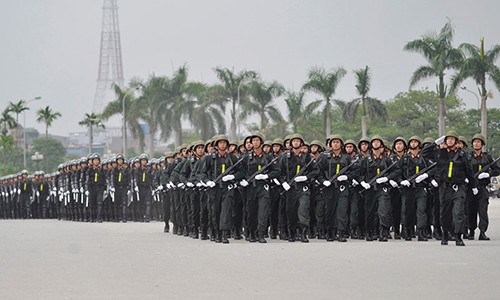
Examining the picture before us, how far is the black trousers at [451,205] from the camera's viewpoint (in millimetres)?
17906

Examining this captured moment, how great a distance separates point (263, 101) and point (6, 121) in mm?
41362

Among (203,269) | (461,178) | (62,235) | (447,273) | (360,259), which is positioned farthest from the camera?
(62,235)

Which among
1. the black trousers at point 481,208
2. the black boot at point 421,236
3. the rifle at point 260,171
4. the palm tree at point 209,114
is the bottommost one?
the black boot at point 421,236

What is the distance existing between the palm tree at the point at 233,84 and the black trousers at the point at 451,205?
42.9 metres

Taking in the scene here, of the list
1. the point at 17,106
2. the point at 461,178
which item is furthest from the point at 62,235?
the point at 17,106

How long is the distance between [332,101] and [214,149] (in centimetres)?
3738

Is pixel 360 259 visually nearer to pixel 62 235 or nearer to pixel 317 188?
pixel 317 188

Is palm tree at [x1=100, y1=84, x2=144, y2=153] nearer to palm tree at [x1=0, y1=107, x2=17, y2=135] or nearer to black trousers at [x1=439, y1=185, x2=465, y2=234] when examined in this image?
palm tree at [x1=0, y1=107, x2=17, y2=135]

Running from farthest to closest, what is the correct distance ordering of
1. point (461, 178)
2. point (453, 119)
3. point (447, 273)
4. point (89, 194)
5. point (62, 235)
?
point (453, 119), point (89, 194), point (62, 235), point (461, 178), point (447, 273)

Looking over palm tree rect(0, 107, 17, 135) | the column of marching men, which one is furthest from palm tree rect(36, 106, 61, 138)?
the column of marching men

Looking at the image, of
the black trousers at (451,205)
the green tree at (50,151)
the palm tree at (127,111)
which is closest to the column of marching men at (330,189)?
the black trousers at (451,205)

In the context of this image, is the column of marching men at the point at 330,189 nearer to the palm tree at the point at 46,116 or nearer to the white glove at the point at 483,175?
the white glove at the point at 483,175

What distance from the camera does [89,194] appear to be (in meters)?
34.6

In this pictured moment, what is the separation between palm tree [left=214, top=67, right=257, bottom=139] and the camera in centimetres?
6122
